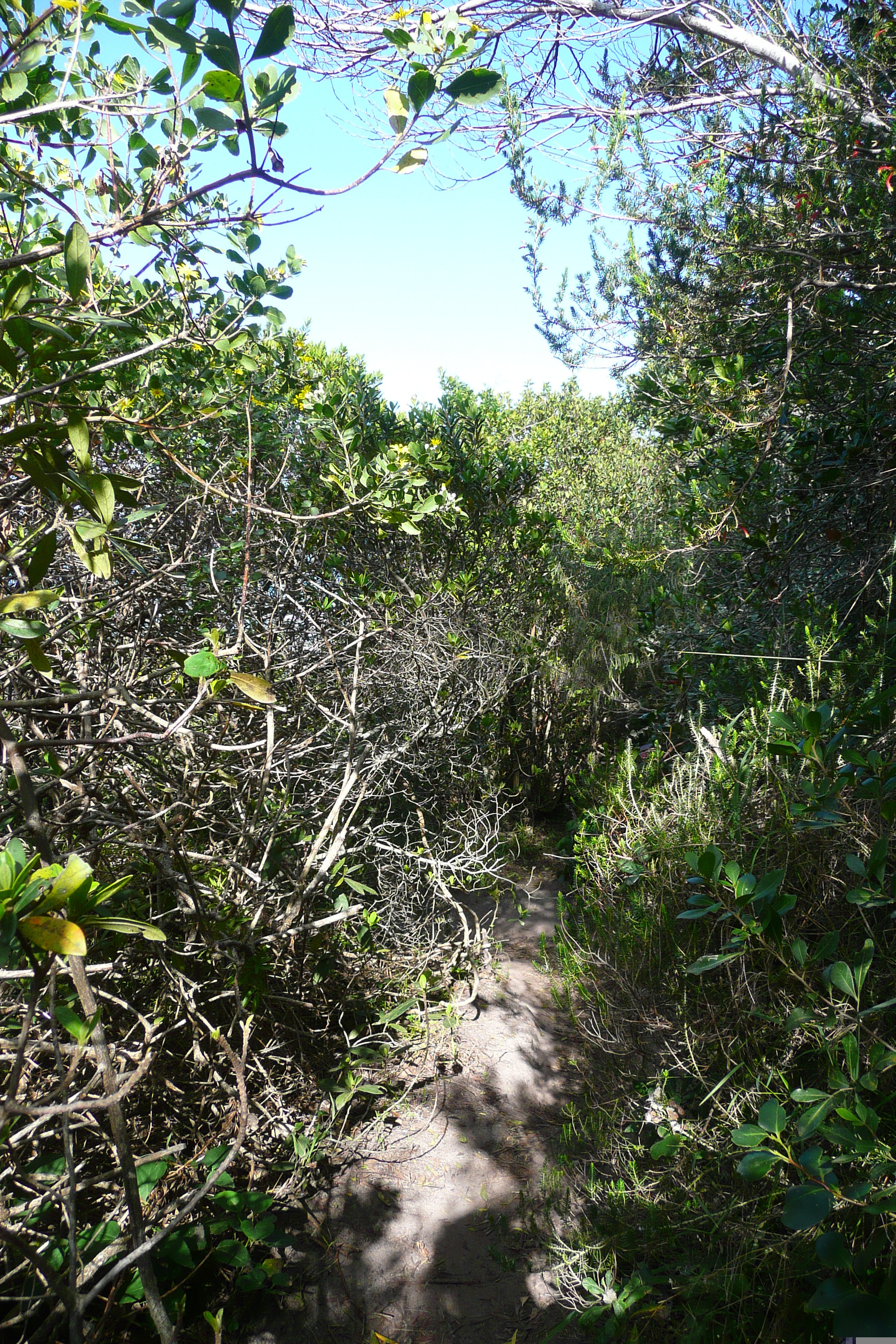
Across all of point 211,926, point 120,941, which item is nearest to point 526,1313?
point 211,926

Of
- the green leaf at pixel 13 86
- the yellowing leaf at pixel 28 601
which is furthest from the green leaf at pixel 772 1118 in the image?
the green leaf at pixel 13 86

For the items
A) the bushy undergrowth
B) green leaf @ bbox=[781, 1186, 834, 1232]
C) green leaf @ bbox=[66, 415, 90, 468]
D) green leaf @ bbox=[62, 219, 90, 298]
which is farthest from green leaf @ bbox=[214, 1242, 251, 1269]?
green leaf @ bbox=[62, 219, 90, 298]

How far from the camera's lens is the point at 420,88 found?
134 cm

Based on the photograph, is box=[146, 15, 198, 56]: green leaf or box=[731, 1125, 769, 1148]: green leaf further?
box=[731, 1125, 769, 1148]: green leaf

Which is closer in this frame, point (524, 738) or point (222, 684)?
point (222, 684)

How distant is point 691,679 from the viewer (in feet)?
15.7

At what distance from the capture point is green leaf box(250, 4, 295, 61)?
116 cm

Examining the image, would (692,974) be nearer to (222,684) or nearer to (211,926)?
(211,926)

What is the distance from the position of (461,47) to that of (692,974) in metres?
2.73

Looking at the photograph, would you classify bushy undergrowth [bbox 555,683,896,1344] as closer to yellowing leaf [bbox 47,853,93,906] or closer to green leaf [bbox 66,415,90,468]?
yellowing leaf [bbox 47,853,93,906]

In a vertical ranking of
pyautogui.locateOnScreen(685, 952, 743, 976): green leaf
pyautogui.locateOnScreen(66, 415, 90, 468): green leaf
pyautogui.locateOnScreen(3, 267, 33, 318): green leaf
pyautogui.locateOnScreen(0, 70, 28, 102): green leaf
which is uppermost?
pyautogui.locateOnScreen(0, 70, 28, 102): green leaf

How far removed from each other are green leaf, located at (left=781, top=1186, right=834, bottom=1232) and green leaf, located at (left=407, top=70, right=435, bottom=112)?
6.94ft

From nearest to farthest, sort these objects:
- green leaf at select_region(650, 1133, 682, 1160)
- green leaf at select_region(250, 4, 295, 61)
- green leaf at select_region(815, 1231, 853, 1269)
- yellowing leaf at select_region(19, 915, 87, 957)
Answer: yellowing leaf at select_region(19, 915, 87, 957), green leaf at select_region(250, 4, 295, 61), green leaf at select_region(815, 1231, 853, 1269), green leaf at select_region(650, 1133, 682, 1160)

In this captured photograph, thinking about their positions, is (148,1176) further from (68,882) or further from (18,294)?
(18,294)
